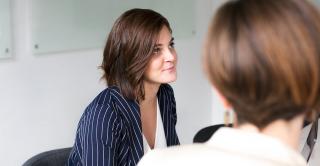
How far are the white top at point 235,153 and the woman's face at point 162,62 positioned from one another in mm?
908

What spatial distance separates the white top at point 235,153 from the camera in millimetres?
804

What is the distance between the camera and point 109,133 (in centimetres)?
160

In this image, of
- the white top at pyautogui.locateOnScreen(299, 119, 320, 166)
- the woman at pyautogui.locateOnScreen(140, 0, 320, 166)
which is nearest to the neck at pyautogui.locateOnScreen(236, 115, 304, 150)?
the woman at pyautogui.locateOnScreen(140, 0, 320, 166)

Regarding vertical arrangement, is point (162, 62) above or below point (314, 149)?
above

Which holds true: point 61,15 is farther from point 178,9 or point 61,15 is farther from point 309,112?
point 309,112

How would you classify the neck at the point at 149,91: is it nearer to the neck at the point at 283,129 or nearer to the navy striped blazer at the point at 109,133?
the navy striped blazer at the point at 109,133

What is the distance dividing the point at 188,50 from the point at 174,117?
1.37 metres

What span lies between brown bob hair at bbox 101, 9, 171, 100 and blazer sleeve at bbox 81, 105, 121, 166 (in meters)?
0.15

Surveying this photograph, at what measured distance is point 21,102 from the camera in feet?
8.05

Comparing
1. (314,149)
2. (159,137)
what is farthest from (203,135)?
(314,149)

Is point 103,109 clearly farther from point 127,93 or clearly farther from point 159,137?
point 159,137

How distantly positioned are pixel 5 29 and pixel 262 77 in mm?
1794

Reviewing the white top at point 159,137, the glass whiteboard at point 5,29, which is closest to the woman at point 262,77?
the white top at point 159,137

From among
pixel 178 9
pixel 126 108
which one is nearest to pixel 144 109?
pixel 126 108
